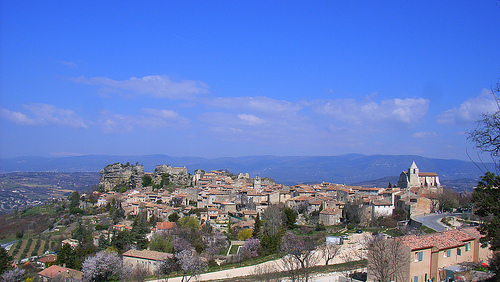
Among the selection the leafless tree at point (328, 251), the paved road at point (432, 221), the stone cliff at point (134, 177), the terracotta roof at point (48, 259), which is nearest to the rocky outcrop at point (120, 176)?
the stone cliff at point (134, 177)

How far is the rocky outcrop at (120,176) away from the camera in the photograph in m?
75.2

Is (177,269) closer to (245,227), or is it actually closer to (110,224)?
(245,227)

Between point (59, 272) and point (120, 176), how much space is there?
46.1 m

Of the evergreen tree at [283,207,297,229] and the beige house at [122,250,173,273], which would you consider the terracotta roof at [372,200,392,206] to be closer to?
the evergreen tree at [283,207,297,229]

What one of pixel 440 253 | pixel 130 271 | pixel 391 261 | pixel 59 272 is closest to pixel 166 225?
pixel 130 271

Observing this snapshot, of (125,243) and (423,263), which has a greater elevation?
(423,263)

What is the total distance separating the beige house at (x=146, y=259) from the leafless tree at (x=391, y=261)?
60.5 ft

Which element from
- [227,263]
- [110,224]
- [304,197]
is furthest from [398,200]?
[110,224]

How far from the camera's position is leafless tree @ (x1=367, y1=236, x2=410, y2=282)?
60.3 ft

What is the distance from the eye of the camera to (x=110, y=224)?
51.8 m

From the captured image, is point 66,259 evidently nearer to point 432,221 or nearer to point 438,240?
point 438,240

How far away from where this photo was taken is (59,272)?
32406 mm

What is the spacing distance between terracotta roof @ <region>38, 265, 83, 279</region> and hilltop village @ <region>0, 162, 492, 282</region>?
85 millimetres

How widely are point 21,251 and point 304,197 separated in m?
36.9
